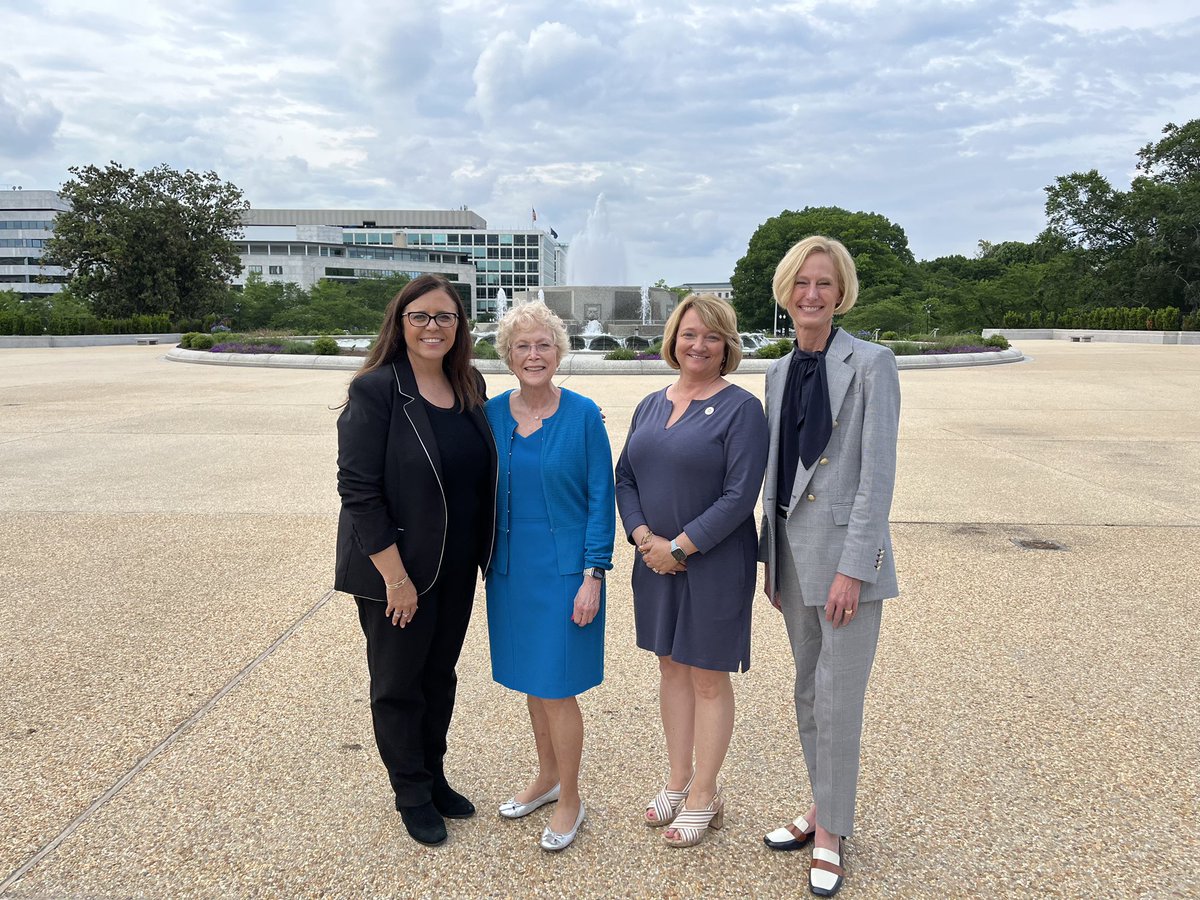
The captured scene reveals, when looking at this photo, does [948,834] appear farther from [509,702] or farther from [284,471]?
[284,471]

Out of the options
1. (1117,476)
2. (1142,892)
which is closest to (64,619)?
(1142,892)

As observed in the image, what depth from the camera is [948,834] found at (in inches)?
110

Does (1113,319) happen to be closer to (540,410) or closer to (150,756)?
(540,410)

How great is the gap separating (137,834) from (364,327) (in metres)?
50.1

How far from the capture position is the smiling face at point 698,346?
9.12 feet

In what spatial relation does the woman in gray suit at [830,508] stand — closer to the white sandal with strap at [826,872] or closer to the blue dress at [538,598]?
the white sandal with strap at [826,872]

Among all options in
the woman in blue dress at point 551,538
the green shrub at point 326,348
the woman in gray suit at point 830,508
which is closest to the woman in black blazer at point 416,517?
the woman in blue dress at point 551,538

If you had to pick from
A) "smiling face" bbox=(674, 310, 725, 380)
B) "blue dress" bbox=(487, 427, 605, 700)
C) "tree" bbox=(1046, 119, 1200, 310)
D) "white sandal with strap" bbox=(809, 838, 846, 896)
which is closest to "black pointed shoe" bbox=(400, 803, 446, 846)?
"blue dress" bbox=(487, 427, 605, 700)

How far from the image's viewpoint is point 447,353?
2881 millimetres

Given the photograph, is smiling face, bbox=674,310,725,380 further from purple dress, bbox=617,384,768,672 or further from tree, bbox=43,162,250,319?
tree, bbox=43,162,250,319

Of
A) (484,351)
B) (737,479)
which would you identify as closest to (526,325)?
(737,479)

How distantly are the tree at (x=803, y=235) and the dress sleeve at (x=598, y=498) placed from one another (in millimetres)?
62390

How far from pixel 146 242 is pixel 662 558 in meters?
49.1

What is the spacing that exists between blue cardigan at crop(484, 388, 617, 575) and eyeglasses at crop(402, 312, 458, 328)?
1.20ft
